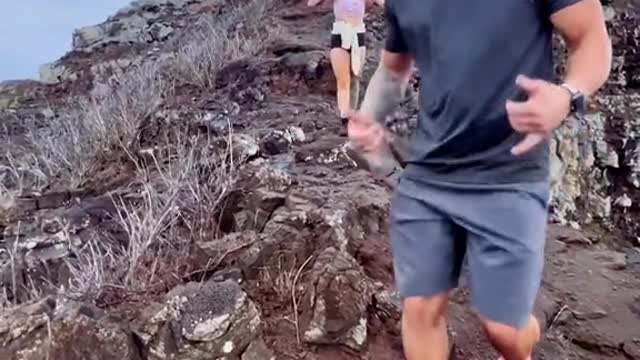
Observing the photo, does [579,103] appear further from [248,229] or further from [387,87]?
[248,229]

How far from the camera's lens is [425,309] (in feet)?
9.91

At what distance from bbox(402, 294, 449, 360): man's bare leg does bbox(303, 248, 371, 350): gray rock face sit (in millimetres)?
844

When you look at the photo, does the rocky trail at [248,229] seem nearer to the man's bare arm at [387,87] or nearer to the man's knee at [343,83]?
the man's bare arm at [387,87]

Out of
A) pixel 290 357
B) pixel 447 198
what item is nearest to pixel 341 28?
pixel 290 357

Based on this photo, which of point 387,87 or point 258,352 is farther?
point 258,352

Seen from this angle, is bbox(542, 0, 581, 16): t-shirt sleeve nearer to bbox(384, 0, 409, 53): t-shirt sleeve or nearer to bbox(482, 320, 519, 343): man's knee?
bbox(384, 0, 409, 53): t-shirt sleeve

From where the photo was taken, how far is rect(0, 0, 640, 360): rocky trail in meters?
3.88

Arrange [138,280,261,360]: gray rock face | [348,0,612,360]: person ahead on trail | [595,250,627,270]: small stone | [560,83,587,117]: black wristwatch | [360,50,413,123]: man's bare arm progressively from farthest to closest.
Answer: [595,250,627,270]: small stone < [138,280,261,360]: gray rock face < [360,50,413,123]: man's bare arm < [348,0,612,360]: person ahead on trail < [560,83,587,117]: black wristwatch

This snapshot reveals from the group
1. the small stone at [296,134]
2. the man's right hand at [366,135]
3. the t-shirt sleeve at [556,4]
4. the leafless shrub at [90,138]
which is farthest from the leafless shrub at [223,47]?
the t-shirt sleeve at [556,4]

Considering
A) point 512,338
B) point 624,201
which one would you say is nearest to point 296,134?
point 624,201

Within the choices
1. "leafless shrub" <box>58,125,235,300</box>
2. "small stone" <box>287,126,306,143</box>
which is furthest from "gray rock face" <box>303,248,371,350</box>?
"small stone" <box>287,126,306,143</box>

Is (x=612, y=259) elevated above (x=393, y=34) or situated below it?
below

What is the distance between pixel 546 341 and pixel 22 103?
1175 cm

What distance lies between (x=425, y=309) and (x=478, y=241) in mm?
283
